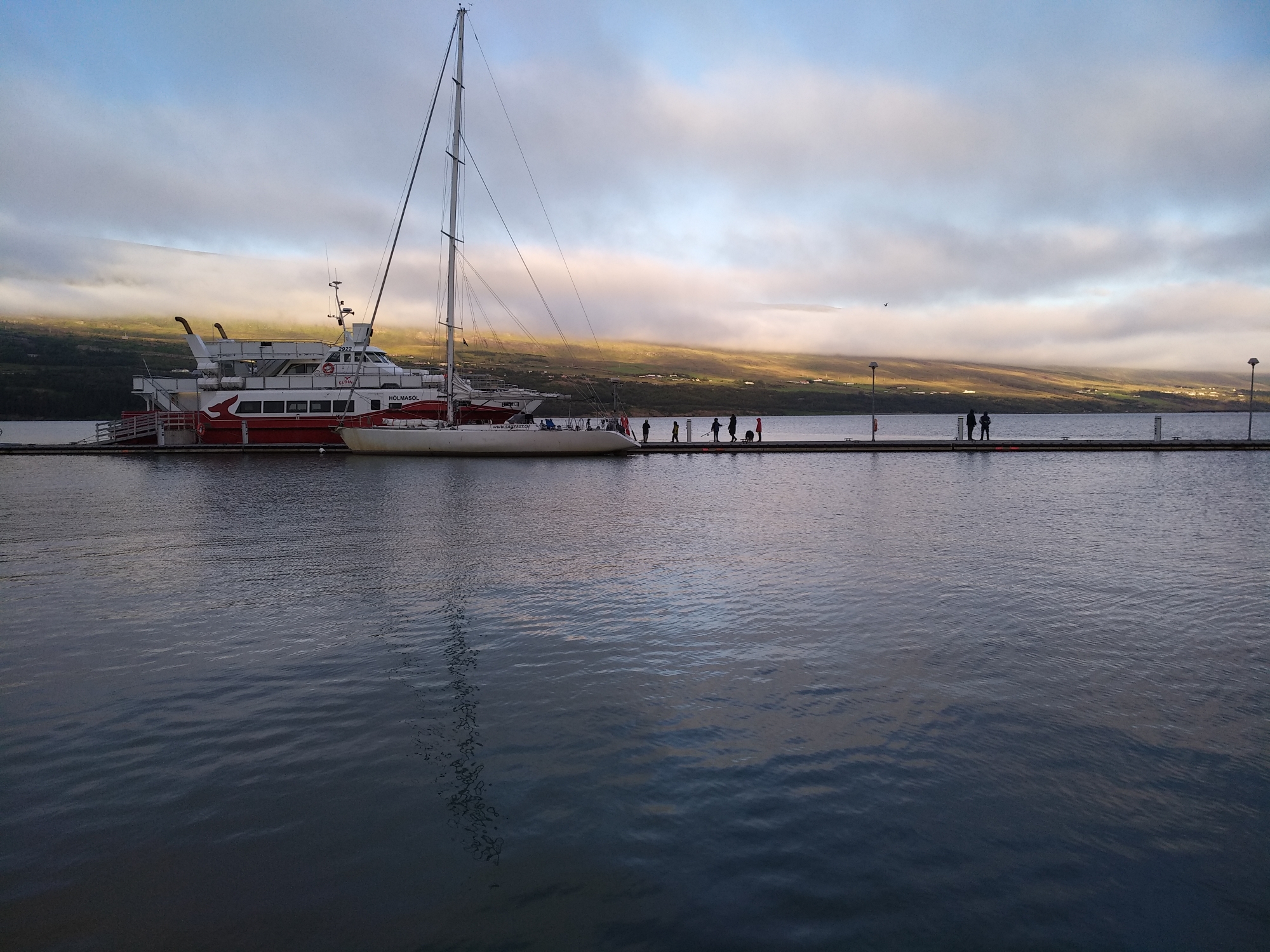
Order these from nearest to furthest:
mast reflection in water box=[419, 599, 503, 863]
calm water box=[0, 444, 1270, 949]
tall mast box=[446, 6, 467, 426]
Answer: calm water box=[0, 444, 1270, 949] < mast reflection in water box=[419, 599, 503, 863] < tall mast box=[446, 6, 467, 426]

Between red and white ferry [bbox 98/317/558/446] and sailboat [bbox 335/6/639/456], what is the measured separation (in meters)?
1.95

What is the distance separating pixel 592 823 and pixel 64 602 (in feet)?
38.8

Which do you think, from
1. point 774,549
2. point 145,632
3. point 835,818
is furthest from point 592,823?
point 774,549

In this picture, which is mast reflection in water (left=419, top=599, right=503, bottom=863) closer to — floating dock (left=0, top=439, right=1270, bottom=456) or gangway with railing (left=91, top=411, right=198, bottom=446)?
floating dock (left=0, top=439, right=1270, bottom=456)

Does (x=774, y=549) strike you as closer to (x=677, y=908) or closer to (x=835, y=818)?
(x=835, y=818)

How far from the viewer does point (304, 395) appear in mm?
57750

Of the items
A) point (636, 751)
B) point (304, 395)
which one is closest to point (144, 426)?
point (304, 395)

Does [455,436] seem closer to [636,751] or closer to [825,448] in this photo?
[825,448]

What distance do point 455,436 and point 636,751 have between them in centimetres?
4458

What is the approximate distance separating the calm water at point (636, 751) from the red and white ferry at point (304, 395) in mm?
37580

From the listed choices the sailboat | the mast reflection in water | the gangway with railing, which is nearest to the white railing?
the gangway with railing

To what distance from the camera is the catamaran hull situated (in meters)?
50.5

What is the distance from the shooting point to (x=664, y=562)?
55.9ft

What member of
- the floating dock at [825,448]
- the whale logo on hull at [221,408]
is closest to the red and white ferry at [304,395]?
the whale logo on hull at [221,408]
